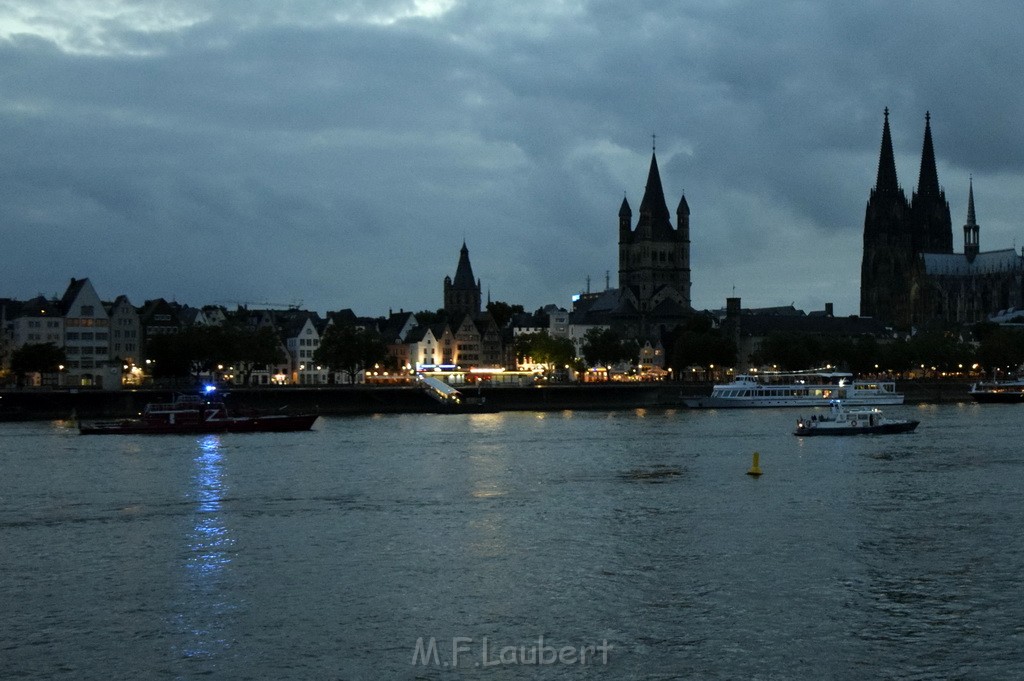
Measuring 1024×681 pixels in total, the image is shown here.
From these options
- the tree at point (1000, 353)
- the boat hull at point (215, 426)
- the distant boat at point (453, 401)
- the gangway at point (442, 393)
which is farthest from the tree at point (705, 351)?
the boat hull at point (215, 426)

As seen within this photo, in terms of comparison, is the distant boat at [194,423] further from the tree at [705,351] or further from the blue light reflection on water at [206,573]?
the tree at [705,351]

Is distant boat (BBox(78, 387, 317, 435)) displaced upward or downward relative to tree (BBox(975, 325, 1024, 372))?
downward

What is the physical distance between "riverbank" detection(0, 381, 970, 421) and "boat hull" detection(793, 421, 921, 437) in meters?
44.0

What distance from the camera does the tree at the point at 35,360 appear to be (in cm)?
13875

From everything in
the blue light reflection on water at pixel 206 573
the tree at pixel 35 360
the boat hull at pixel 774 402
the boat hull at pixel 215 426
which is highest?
the tree at pixel 35 360

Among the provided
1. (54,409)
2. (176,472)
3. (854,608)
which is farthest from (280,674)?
(54,409)

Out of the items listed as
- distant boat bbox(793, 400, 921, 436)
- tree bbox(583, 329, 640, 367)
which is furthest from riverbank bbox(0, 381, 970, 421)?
distant boat bbox(793, 400, 921, 436)

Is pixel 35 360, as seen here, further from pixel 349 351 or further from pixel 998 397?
pixel 998 397

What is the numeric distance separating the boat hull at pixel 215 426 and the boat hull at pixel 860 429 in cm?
3446

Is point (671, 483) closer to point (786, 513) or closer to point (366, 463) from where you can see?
point (786, 513)

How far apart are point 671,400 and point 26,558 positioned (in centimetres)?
11568

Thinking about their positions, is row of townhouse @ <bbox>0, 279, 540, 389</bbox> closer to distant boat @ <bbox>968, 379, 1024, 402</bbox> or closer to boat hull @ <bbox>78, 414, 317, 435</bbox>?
boat hull @ <bbox>78, 414, 317, 435</bbox>

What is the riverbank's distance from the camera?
120m

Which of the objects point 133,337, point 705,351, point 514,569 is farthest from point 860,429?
point 133,337
